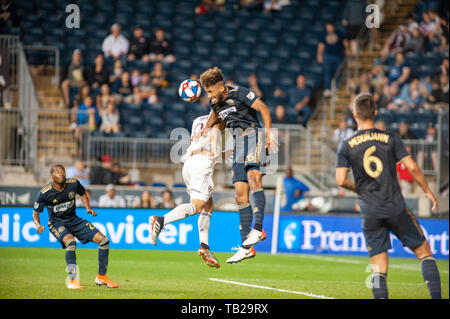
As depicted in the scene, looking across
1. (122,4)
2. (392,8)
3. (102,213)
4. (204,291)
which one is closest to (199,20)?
(122,4)

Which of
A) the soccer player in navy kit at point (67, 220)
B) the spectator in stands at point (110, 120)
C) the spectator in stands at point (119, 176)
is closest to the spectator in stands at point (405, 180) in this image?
the spectator in stands at point (119, 176)

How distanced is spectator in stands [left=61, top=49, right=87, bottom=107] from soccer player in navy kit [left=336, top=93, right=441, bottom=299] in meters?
9.11

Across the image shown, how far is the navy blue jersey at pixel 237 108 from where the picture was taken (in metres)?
8.80

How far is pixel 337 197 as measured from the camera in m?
17.4

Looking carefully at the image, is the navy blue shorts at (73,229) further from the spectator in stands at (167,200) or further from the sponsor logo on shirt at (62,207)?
the spectator in stands at (167,200)

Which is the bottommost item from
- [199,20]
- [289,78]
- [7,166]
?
[7,166]

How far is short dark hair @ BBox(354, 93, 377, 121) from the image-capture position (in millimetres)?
7273

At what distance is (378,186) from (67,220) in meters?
4.22

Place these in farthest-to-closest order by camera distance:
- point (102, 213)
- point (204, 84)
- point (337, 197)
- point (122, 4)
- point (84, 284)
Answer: point (122, 4) → point (337, 197) → point (102, 213) → point (84, 284) → point (204, 84)

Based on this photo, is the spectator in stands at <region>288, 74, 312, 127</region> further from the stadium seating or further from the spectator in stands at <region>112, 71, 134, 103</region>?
the spectator in stands at <region>112, 71, 134, 103</region>

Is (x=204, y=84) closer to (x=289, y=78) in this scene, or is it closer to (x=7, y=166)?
(x=7, y=166)

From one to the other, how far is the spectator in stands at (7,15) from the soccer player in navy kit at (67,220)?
4.81 meters

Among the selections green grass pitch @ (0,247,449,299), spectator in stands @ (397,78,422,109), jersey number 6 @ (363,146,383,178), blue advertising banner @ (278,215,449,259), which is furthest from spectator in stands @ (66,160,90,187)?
jersey number 6 @ (363,146,383,178)

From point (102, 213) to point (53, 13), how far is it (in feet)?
20.4
